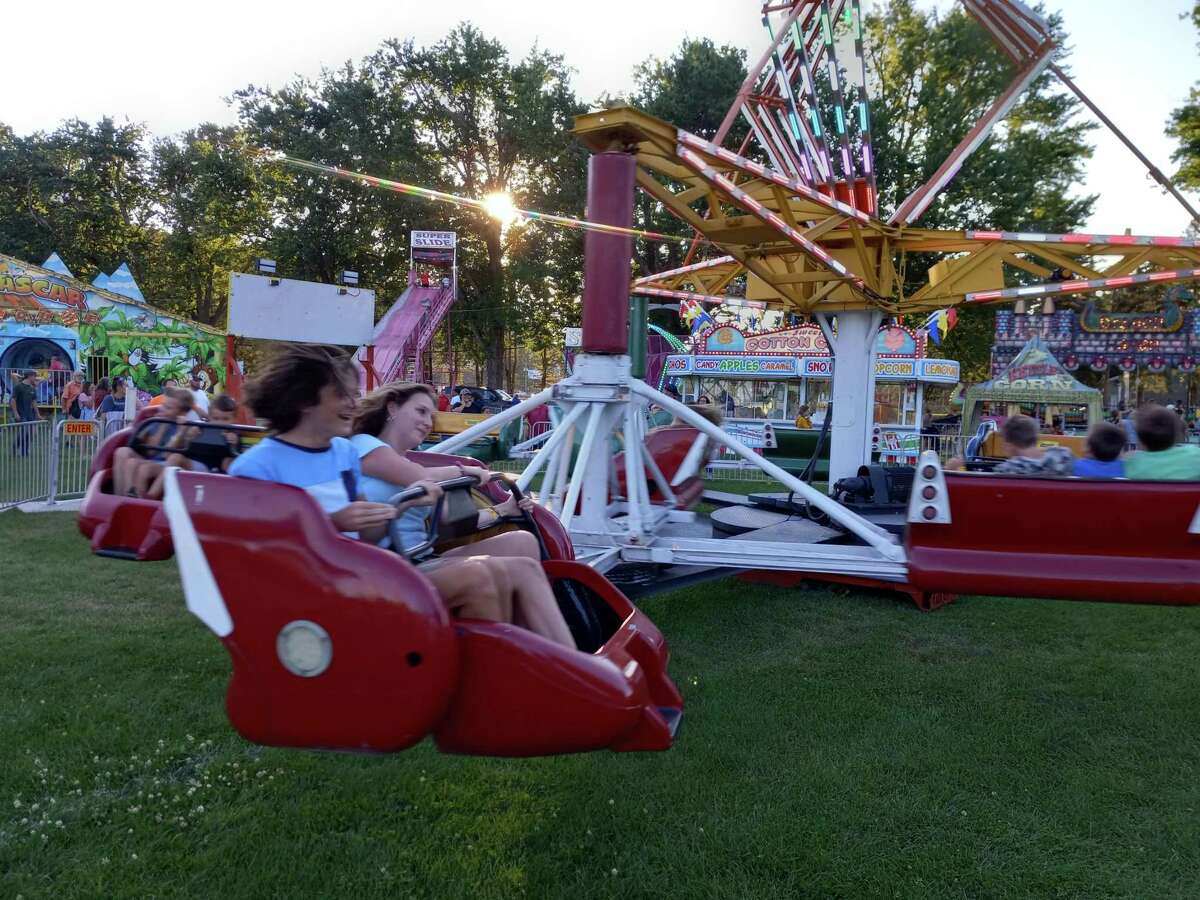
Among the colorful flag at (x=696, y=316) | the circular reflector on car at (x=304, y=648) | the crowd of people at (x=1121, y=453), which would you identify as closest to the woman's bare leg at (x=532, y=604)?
the circular reflector on car at (x=304, y=648)

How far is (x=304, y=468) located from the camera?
7.44 ft

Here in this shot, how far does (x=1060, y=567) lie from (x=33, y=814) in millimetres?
3804

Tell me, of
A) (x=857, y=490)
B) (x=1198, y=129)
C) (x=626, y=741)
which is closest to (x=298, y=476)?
(x=626, y=741)

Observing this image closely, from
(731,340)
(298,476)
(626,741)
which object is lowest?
(626,741)

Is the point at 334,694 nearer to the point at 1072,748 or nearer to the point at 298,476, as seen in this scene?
the point at 298,476

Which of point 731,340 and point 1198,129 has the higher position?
point 1198,129

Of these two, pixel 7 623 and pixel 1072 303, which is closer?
pixel 7 623

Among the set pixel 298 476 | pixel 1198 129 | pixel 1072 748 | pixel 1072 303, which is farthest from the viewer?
pixel 1072 303

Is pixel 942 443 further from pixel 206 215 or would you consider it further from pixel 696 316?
pixel 206 215

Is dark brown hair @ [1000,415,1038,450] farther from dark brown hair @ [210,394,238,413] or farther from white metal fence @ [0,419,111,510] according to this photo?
white metal fence @ [0,419,111,510]

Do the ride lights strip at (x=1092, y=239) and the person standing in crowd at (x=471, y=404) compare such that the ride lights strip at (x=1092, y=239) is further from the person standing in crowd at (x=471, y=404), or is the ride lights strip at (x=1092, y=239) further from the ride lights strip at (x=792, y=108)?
the person standing in crowd at (x=471, y=404)

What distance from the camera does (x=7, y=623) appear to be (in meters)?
4.79

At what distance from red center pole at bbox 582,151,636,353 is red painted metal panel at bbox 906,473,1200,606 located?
5.99ft

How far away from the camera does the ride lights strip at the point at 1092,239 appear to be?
4.68 metres
